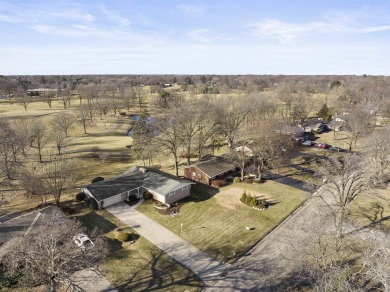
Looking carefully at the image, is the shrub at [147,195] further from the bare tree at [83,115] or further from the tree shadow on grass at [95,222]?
the bare tree at [83,115]

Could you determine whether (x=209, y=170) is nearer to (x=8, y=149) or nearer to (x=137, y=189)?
(x=137, y=189)

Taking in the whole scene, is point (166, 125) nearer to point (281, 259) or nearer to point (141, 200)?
point (141, 200)

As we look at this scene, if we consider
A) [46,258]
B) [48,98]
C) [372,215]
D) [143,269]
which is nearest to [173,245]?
[143,269]

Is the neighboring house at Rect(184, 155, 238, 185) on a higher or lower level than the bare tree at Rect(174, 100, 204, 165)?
lower

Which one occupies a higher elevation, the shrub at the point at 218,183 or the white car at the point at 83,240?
the shrub at the point at 218,183

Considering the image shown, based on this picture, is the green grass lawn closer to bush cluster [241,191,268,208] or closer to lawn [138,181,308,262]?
lawn [138,181,308,262]

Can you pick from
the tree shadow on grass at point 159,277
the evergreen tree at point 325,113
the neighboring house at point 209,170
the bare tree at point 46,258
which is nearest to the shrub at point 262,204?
the neighboring house at point 209,170

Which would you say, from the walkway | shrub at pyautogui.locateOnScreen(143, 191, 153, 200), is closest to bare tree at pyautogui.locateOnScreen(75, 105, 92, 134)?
shrub at pyautogui.locateOnScreen(143, 191, 153, 200)
